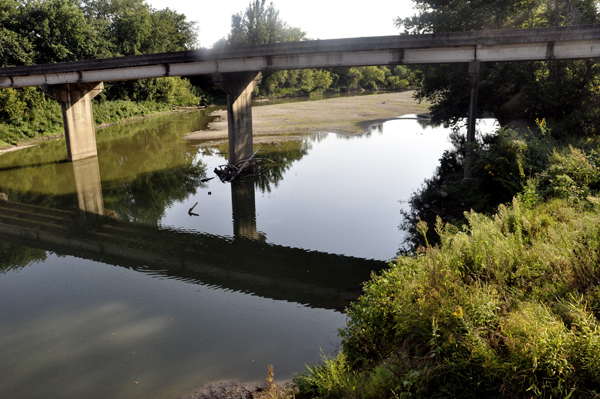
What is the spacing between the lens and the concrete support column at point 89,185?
57.1 ft

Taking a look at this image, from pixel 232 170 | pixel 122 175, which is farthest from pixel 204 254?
pixel 122 175

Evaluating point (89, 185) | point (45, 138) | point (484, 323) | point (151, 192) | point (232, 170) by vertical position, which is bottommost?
point (151, 192)

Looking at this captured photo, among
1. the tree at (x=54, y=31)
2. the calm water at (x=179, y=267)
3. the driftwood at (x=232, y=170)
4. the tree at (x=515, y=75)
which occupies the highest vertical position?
the tree at (x=54, y=31)

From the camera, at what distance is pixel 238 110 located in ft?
74.7

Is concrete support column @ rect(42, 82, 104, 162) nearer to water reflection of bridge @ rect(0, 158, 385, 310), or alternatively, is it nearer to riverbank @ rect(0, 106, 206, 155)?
riverbank @ rect(0, 106, 206, 155)

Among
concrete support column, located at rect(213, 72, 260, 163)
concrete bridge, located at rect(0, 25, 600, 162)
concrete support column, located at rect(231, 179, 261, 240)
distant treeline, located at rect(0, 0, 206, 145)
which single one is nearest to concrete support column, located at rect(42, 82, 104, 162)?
concrete bridge, located at rect(0, 25, 600, 162)

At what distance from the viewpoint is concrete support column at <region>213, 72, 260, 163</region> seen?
71.8 ft

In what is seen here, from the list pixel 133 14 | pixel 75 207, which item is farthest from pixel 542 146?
pixel 133 14

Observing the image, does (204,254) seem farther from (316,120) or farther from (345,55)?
(316,120)

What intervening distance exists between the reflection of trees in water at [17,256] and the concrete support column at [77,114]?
1283 cm

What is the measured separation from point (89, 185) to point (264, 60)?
9765 mm

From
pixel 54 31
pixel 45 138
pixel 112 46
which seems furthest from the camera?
pixel 112 46

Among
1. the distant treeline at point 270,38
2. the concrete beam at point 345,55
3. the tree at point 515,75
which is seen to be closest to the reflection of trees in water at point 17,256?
the concrete beam at point 345,55

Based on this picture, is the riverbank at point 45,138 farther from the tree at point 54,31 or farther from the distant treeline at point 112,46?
the tree at point 54,31
